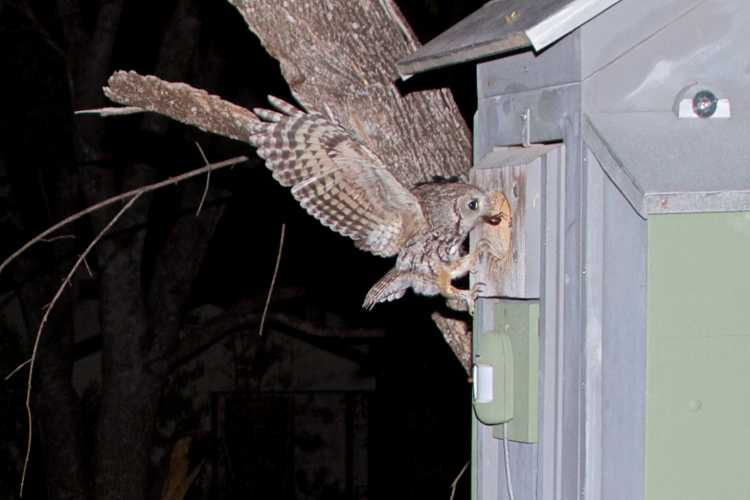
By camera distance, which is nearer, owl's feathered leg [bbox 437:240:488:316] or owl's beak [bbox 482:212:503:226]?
owl's beak [bbox 482:212:503:226]

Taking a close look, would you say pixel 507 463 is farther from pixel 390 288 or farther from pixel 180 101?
pixel 180 101

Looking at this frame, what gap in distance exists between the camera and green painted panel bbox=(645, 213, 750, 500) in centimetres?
209

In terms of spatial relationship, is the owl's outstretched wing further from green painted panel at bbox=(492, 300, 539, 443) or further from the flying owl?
green painted panel at bbox=(492, 300, 539, 443)

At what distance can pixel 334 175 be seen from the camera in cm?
269

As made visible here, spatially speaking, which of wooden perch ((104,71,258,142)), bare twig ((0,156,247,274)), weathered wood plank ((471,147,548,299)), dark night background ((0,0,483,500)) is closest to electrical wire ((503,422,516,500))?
weathered wood plank ((471,147,548,299))

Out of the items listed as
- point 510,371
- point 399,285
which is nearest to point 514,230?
point 510,371

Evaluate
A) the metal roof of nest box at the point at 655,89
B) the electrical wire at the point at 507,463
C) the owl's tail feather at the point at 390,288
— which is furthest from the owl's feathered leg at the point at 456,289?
the metal roof of nest box at the point at 655,89

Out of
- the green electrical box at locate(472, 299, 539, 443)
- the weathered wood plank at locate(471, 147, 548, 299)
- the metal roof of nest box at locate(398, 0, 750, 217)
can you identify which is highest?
the metal roof of nest box at locate(398, 0, 750, 217)

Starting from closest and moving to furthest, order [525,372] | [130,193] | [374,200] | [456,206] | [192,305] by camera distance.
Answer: [525,372]
[456,206]
[374,200]
[130,193]
[192,305]

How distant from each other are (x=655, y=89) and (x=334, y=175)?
0.82 meters

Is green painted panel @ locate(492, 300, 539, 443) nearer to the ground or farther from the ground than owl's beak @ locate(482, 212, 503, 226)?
nearer to the ground

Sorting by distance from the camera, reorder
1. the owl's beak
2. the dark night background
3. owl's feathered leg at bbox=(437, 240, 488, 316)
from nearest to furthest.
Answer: the owl's beak
owl's feathered leg at bbox=(437, 240, 488, 316)
the dark night background

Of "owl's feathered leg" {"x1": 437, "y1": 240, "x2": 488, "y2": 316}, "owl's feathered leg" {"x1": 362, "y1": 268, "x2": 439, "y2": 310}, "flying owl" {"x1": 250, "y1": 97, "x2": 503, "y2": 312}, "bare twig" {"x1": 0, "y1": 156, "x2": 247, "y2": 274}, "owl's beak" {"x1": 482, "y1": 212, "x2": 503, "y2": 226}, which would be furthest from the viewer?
"bare twig" {"x1": 0, "y1": 156, "x2": 247, "y2": 274}

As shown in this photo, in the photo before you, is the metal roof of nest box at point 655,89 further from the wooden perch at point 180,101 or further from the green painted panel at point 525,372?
the wooden perch at point 180,101
